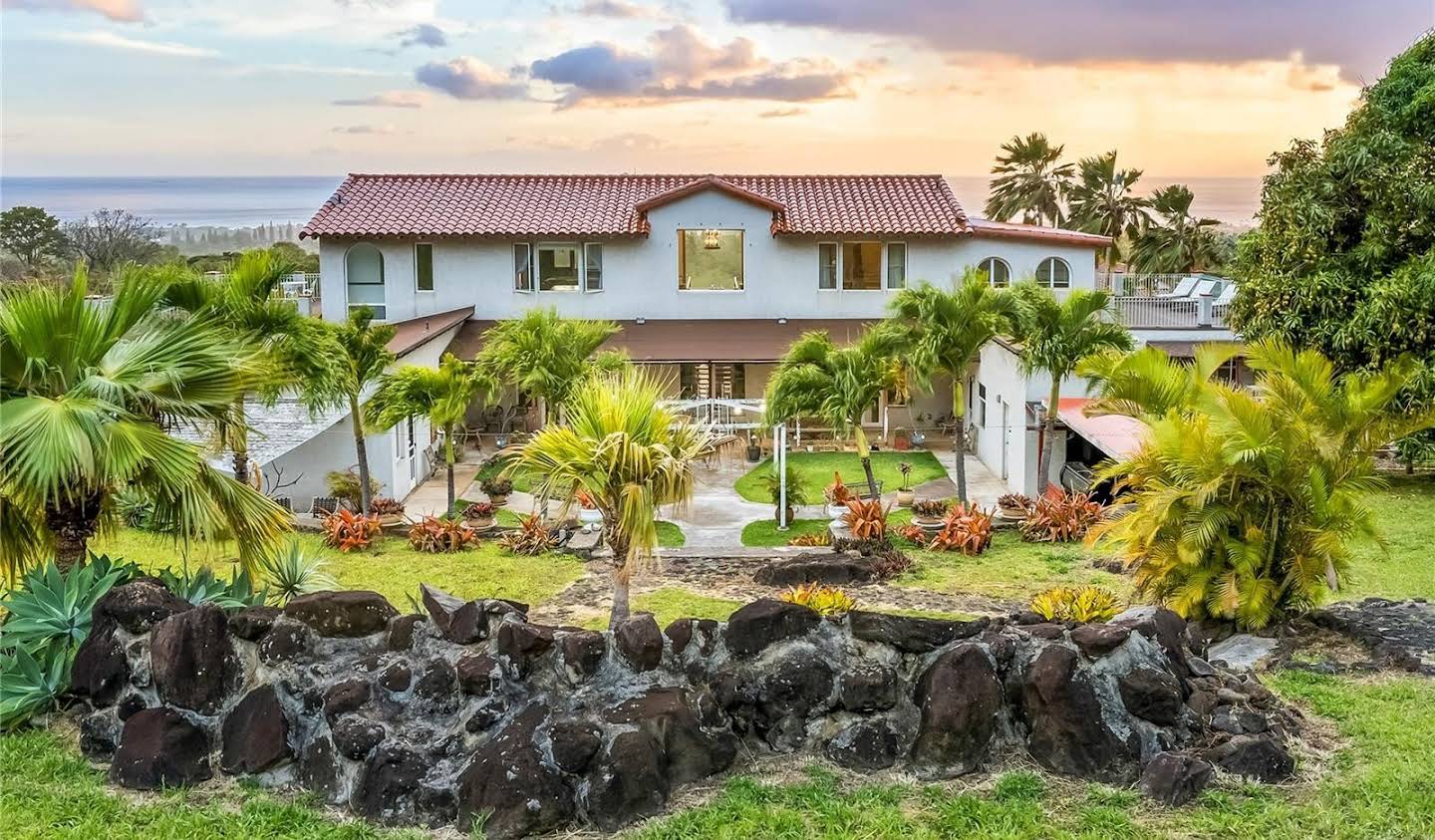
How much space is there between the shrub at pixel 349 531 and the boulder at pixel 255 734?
10.9m

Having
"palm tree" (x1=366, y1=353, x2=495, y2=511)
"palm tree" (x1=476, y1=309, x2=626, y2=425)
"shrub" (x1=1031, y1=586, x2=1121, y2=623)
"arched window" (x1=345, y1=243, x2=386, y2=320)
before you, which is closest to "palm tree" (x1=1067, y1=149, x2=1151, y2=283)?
"arched window" (x1=345, y1=243, x2=386, y2=320)

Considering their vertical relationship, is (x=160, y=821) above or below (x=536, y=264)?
below

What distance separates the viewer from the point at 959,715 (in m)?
7.01

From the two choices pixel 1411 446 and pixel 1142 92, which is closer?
pixel 1411 446

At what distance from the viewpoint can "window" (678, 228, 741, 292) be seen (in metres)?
32.8

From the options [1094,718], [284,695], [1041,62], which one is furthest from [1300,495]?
[1041,62]

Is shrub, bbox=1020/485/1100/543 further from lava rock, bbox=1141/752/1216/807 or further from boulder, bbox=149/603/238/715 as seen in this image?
boulder, bbox=149/603/238/715

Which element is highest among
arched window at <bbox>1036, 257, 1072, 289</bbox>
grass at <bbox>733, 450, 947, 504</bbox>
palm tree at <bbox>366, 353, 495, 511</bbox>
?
arched window at <bbox>1036, 257, 1072, 289</bbox>

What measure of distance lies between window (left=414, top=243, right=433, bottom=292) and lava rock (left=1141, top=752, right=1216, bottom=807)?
2822 centimetres

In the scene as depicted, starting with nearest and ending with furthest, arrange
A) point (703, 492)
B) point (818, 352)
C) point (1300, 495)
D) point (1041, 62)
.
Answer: point (1300, 495) → point (818, 352) → point (703, 492) → point (1041, 62)

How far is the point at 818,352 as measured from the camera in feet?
67.4

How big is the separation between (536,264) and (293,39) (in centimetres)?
1204

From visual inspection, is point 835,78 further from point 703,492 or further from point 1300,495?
point 1300,495

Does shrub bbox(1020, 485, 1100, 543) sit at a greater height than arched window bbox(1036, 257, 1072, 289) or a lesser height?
lesser
